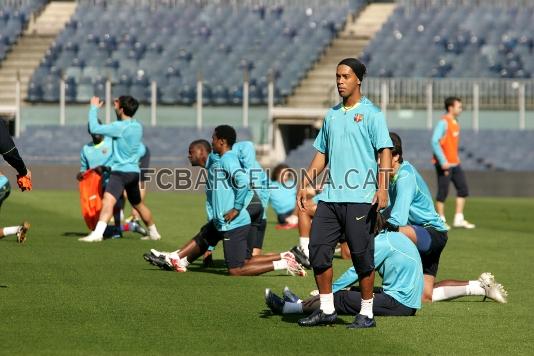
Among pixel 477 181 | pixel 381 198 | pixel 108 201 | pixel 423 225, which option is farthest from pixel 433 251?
pixel 477 181

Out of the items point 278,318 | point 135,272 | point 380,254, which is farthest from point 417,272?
point 135,272

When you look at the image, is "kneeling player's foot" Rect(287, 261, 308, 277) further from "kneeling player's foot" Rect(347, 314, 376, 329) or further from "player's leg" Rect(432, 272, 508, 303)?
"kneeling player's foot" Rect(347, 314, 376, 329)

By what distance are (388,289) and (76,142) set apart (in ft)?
85.1

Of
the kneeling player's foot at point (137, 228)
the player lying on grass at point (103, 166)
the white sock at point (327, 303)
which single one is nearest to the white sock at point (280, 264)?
the white sock at point (327, 303)

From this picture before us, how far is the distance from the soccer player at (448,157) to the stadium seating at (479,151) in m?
11.2

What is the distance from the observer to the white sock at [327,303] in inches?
404

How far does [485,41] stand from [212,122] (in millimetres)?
9017

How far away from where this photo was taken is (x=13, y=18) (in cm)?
4419

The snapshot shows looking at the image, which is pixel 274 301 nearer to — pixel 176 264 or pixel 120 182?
pixel 176 264

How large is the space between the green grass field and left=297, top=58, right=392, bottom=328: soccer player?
45 cm

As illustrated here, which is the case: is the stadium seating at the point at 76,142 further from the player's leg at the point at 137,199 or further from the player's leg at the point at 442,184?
the player's leg at the point at 137,199

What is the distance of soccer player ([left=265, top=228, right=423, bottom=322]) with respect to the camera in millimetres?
10727

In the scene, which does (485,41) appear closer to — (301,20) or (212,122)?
(301,20)

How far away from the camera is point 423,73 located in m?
38.7
